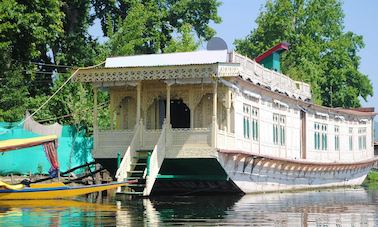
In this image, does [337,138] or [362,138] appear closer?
[337,138]

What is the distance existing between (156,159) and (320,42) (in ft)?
122

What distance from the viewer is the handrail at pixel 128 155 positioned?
74.7 ft

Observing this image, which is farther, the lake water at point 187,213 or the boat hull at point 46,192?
the boat hull at point 46,192

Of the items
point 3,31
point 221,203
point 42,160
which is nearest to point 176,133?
point 221,203

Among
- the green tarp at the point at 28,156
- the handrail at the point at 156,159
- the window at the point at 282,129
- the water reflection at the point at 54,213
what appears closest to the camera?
the water reflection at the point at 54,213

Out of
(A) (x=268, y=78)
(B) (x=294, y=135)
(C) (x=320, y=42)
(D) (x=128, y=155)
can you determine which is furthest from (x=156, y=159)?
(C) (x=320, y=42)

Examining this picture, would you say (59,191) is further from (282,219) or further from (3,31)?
(3,31)

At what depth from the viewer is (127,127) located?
27000 mm

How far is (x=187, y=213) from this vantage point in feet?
58.0

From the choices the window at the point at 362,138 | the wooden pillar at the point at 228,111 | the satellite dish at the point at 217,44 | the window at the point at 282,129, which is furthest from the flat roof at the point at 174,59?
the window at the point at 362,138

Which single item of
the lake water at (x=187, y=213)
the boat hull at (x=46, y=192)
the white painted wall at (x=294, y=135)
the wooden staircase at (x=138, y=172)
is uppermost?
the white painted wall at (x=294, y=135)

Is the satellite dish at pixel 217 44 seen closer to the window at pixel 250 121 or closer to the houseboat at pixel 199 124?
the houseboat at pixel 199 124

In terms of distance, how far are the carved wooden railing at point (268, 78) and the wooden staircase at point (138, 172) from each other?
14.3ft

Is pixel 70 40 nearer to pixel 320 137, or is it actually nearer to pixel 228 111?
pixel 320 137
